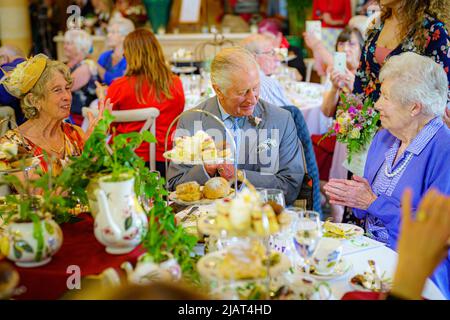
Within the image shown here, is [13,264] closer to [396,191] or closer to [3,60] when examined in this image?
[396,191]

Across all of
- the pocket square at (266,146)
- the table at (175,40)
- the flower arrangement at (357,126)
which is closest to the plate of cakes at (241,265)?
the pocket square at (266,146)

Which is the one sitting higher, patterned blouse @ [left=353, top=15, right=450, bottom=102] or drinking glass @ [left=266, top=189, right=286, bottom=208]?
patterned blouse @ [left=353, top=15, right=450, bottom=102]

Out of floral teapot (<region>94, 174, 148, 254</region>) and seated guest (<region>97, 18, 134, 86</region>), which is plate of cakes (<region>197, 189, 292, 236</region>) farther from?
seated guest (<region>97, 18, 134, 86</region>)

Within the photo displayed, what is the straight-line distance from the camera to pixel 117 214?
1687mm

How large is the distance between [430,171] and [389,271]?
0.64 meters

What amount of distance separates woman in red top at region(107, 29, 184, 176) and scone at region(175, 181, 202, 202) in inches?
82.9

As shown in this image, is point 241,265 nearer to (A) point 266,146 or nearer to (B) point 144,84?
(A) point 266,146

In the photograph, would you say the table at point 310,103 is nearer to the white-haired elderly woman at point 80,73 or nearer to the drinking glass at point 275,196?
the white-haired elderly woman at point 80,73

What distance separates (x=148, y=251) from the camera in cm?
163

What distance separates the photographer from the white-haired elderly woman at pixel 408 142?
2.31 m

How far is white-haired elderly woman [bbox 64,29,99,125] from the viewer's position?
5328 mm

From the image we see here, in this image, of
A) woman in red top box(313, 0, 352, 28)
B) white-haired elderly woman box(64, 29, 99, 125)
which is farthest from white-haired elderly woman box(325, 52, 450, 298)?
woman in red top box(313, 0, 352, 28)

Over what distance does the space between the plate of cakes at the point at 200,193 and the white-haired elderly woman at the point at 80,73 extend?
10.6 ft
